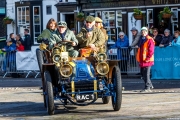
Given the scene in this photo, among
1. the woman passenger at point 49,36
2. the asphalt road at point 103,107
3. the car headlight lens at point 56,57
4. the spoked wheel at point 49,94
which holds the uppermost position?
the woman passenger at point 49,36

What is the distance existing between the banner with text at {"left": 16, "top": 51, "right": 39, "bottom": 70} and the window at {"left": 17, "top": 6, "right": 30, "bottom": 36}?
12094mm

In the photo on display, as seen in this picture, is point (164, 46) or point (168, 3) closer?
point (164, 46)

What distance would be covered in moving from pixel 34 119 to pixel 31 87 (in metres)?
7.46

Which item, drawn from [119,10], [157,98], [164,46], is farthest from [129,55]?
[119,10]

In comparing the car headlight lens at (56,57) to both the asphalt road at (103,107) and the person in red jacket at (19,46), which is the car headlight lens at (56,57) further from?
the person in red jacket at (19,46)

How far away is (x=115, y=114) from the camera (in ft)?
39.9

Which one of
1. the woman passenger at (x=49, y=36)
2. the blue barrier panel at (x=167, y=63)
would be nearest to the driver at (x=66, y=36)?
the woman passenger at (x=49, y=36)

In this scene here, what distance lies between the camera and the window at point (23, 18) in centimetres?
3656

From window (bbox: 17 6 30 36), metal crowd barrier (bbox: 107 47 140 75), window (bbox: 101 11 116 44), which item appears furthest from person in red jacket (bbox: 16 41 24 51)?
window (bbox: 17 6 30 36)

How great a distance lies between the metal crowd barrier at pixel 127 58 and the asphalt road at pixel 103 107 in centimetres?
397

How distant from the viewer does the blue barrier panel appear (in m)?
20.3

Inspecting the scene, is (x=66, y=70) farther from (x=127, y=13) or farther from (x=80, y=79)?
(x=127, y=13)

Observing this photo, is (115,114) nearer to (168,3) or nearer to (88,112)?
(88,112)

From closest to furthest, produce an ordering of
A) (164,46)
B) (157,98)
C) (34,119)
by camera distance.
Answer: (34,119)
(157,98)
(164,46)
